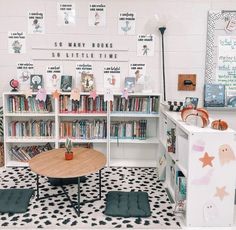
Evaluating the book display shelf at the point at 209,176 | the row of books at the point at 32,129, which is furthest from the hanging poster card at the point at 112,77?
the book display shelf at the point at 209,176

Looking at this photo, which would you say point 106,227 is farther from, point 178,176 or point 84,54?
point 84,54

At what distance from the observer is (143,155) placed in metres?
4.29

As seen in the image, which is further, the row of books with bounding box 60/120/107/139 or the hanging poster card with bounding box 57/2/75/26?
the row of books with bounding box 60/120/107/139

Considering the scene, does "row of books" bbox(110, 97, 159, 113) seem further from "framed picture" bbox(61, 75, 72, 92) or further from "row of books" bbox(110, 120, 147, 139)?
"framed picture" bbox(61, 75, 72, 92)

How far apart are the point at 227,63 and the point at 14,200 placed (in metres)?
3.07

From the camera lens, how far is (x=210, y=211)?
2.62 meters

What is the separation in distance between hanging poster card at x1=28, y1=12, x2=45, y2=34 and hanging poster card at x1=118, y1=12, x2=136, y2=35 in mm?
1009

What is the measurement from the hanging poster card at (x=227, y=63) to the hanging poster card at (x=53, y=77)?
2117mm

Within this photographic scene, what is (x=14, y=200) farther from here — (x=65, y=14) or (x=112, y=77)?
(x=65, y=14)

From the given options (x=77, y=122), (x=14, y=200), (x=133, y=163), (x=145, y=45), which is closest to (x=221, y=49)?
(x=145, y=45)

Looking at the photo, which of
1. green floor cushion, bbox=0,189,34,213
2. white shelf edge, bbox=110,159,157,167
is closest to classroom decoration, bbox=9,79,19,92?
green floor cushion, bbox=0,189,34,213

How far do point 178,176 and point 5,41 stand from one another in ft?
9.09

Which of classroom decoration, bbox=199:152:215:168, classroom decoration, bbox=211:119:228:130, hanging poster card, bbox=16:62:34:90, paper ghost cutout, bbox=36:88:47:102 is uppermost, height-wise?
hanging poster card, bbox=16:62:34:90

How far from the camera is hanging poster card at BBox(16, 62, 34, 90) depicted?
13.3 ft
